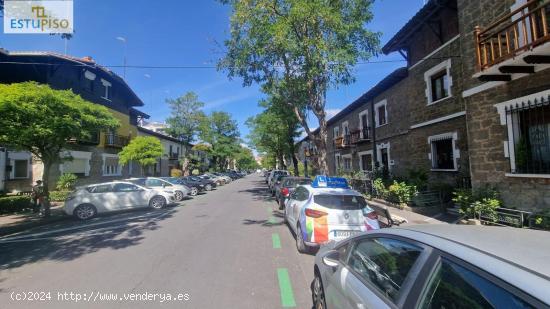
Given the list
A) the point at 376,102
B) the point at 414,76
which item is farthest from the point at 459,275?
the point at 376,102

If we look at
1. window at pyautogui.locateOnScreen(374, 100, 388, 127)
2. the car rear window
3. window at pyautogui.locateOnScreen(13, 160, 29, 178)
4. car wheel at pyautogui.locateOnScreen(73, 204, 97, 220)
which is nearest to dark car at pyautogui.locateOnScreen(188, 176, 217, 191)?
window at pyautogui.locateOnScreen(13, 160, 29, 178)

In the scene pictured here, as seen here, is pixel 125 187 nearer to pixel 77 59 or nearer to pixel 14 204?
pixel 14 204

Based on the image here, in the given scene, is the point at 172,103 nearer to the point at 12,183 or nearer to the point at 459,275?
the point at 12,183

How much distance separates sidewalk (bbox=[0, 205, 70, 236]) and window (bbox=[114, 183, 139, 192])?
2.17 metres

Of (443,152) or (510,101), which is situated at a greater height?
(510,101)

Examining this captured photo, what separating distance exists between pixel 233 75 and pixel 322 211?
1142 cm

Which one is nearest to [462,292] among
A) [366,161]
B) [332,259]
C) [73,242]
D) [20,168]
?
[332,259]

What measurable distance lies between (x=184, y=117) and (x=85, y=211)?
29443mm

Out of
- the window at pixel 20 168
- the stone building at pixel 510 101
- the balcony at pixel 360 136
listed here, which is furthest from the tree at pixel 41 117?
the balcony at pixel 360 136

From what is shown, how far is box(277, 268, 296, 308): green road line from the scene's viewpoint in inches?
158

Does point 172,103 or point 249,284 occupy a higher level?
point 172,103

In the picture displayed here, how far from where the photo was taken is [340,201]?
6.11 meters

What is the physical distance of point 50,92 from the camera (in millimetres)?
10250

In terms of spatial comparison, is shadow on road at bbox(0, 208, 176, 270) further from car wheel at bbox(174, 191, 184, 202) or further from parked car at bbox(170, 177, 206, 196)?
parked car at bbox(170, 177, 206, 196)
